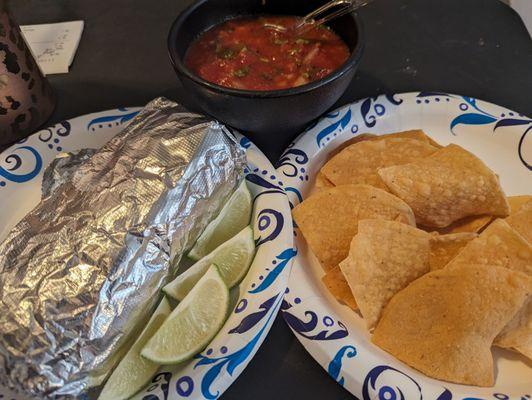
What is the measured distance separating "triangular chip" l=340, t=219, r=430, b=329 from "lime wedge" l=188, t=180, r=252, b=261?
22 centimetres

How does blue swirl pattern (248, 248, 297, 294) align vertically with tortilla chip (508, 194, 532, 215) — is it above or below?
above

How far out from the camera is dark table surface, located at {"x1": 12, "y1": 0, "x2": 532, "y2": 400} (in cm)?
144

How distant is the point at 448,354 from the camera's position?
0.82m

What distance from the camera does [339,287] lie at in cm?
95

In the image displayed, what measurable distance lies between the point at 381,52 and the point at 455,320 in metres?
1.02

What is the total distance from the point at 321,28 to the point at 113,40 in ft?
2.67

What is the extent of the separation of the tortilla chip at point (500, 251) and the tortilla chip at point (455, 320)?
0.14 feet

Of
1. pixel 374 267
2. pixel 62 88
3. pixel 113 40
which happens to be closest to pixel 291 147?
pixel 374 267

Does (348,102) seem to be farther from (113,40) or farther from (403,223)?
(113,40)

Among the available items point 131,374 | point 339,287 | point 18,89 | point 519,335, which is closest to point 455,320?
point 519,335

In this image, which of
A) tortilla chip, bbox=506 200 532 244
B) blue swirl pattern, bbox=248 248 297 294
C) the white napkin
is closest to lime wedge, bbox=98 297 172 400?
blue swirl pattern, bbox=248 248 297 294

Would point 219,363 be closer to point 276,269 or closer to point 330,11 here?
point 276,269

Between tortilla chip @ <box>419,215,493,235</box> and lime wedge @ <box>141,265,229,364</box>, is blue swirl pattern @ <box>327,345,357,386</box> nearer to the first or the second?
lime wedge @ <box>141,265,229,364</box>

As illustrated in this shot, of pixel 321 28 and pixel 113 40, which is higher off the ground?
pixel 321 28
